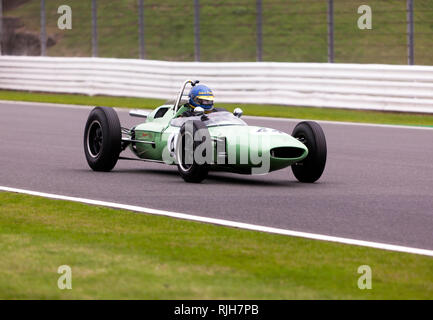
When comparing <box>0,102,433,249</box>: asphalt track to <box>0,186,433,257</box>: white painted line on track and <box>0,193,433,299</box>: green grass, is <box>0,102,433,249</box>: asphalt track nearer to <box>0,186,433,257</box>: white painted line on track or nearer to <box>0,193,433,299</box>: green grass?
<box>0,186,433,257</box>: white painted line on track

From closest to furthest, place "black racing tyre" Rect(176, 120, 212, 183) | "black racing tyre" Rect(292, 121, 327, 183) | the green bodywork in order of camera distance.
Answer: the green bodywork, "black racing tyre" Rect(176, 120, 212, 183), "black racing tyre" Rect(292, 121, 327, 183)

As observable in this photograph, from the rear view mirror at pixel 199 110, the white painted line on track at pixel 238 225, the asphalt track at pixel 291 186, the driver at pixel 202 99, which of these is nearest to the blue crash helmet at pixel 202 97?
the driver at pixel 202 99

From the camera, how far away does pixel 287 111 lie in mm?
22750

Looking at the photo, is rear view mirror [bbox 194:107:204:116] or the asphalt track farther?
rear view mirror [bbox 194:107:204:116]

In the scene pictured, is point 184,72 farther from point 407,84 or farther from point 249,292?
point 249,292

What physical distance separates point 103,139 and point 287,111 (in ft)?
33.1

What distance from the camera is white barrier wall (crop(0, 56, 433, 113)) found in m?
21.4

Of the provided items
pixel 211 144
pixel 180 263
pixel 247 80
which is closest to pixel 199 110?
pixel 211 144

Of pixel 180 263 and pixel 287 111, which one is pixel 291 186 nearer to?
pixel 180 263

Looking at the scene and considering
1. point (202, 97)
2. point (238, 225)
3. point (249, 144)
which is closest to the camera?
point (238, 225)

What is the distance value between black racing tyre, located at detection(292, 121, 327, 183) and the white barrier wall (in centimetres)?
899

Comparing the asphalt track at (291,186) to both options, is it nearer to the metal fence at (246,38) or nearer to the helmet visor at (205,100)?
the helmet visor at (205,100)

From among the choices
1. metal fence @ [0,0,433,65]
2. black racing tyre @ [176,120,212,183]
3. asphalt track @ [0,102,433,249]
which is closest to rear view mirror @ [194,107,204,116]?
black racing tyre @ [176,120,212,183]

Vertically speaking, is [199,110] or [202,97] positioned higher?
[202,97]
